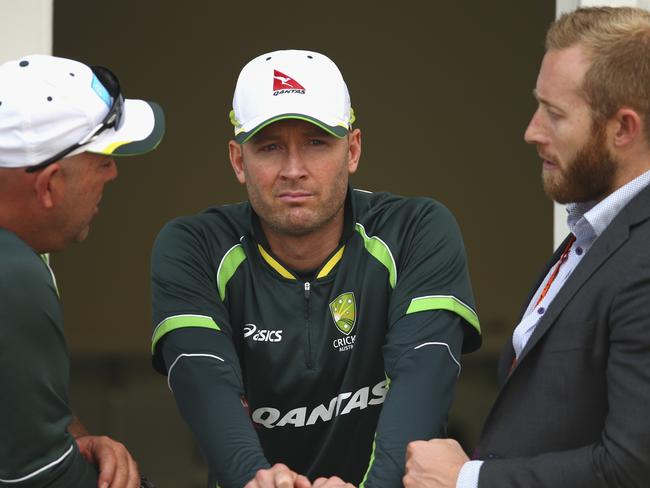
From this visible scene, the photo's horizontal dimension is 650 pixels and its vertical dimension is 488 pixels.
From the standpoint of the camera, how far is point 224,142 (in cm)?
594

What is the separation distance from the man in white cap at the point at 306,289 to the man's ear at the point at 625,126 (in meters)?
0.52

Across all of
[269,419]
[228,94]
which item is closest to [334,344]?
[269,419]

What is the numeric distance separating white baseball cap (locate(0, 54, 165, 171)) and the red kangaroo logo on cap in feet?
1.23

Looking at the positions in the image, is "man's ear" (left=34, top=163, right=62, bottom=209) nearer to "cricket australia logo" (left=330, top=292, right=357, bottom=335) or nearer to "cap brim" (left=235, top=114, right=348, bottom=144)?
"cap brim" (left=235, top=114, right=348, bottom=144)

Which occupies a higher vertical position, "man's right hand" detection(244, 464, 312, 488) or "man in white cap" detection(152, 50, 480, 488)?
"man in white cap" detection(152, 50, 480, 488)

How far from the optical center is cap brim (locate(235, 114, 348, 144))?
2.32 metres

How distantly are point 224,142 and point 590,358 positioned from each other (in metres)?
4.23

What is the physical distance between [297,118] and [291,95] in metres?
0.05

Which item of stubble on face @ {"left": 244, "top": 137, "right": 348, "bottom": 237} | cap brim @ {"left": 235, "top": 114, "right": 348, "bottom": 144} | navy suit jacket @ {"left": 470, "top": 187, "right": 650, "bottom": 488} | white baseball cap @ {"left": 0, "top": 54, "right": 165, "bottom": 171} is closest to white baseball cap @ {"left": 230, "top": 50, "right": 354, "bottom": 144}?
cap brim @ {"left": 235, "top": 114, "right": 348, "bottom": 144}

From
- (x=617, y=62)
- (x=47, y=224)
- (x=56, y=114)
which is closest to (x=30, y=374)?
(x=47, y=224)

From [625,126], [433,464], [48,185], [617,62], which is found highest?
[617,62]

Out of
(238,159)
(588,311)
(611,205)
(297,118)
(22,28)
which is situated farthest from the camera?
(22,28)

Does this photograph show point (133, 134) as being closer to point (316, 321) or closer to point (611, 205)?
point (316, 321)

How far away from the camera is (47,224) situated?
1993 mm
